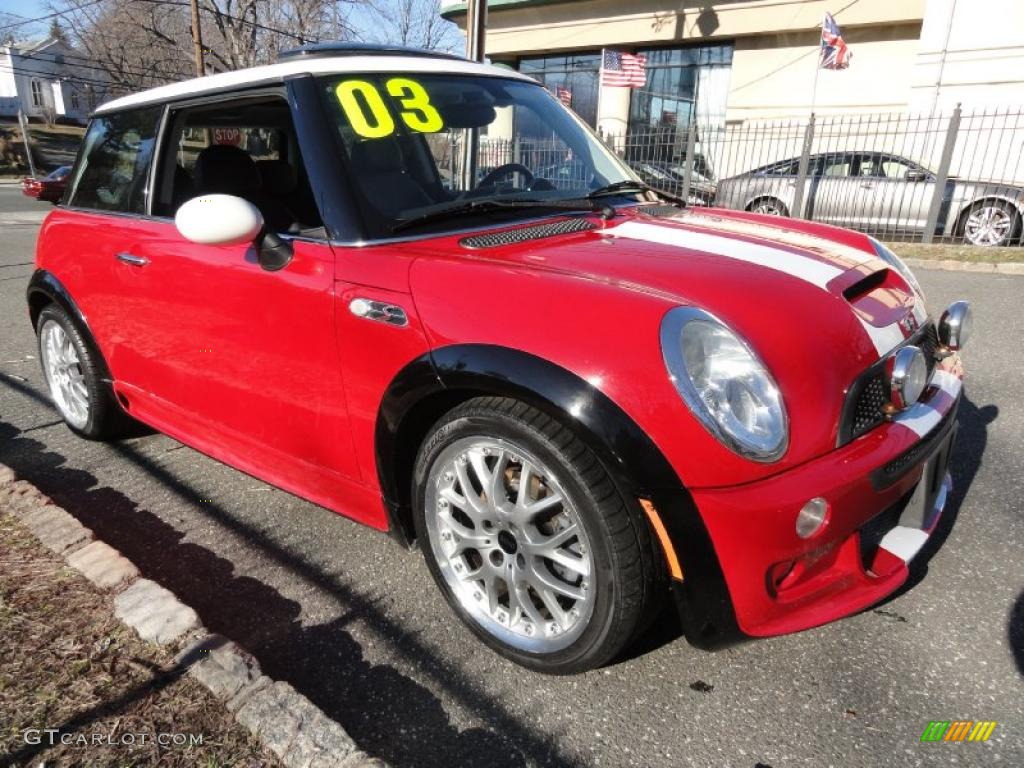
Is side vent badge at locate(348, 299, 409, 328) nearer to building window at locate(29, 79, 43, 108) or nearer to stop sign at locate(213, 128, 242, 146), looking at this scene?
stop sign at locate(213, 128, 242, 146)

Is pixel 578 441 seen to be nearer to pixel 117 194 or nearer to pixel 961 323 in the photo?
pixel 961 323

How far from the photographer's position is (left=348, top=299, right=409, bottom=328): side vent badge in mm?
2044

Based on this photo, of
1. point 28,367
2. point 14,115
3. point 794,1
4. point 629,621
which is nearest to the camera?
point 629,621

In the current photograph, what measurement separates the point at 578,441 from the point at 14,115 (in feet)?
244

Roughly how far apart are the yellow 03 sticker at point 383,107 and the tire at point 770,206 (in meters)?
9.74

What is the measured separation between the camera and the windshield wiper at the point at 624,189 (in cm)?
291

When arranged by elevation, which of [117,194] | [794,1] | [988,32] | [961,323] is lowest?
[961,323]

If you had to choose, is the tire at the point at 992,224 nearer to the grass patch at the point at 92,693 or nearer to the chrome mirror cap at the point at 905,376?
the chrome mirror cap at the point at 905,376

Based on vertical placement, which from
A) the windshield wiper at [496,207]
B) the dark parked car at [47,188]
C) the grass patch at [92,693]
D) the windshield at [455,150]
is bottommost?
the dark parked car at [47,188]

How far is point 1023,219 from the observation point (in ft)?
31.8

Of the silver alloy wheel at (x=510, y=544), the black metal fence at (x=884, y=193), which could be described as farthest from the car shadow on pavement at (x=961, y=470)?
the black metal fence at (x=884, y=193)

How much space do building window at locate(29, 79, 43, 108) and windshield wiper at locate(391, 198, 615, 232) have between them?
74.4 metres

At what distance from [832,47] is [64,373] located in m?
17.3

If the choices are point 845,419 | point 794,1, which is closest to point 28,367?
point 845,419
